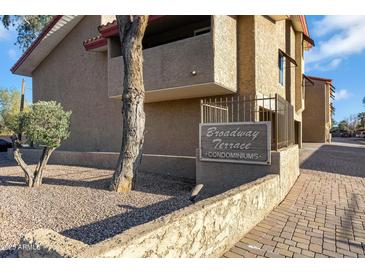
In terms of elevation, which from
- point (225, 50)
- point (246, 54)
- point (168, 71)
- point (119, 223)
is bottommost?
point (119, 223)

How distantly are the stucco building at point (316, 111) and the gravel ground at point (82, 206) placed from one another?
23.2m

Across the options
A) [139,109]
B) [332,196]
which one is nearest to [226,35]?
[139,109]

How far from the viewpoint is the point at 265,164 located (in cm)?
578

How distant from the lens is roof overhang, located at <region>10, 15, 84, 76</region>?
14203mm

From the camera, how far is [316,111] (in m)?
25.8

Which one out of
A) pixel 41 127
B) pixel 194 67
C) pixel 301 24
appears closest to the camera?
pixel 41 127

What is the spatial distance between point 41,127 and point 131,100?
2.50m

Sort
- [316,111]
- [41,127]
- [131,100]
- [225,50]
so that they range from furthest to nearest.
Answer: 1. [316,111]
2. [225,50]
3. [41,127]
4. [131,100]

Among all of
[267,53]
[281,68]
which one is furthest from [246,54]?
[281,68]

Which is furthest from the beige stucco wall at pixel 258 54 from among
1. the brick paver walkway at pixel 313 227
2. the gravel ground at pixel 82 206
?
the gravel ground at pixel 82 206

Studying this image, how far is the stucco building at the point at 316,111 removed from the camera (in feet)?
82.9

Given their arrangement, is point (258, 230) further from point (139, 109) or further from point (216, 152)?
point (139, 109)

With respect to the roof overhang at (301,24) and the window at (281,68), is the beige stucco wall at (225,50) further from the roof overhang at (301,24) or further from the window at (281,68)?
the roof overhang at (301,24)

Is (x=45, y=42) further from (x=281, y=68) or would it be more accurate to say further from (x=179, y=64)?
(x=281, y=68)
